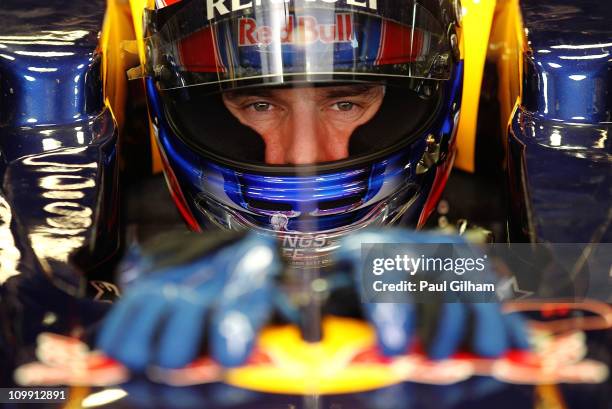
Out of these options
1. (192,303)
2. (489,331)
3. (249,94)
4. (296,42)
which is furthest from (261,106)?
(489,331)

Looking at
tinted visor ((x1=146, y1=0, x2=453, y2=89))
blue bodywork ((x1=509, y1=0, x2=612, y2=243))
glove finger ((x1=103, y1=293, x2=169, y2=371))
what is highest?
tinted visor ((x1=146, y1=0, x2=453, y2=89))

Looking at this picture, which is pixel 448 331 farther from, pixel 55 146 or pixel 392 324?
pixel 55 146

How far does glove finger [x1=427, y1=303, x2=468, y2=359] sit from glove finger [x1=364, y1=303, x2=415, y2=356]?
0.08 ft

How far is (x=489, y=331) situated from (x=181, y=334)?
0.94 ft

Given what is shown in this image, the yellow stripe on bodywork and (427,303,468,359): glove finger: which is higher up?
the yellow stripe on bodywork

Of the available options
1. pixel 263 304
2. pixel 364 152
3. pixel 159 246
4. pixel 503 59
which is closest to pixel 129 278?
pixel 159 246

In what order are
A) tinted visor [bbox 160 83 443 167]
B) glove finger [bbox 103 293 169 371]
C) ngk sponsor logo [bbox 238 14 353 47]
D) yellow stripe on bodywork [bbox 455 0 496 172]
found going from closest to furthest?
glove finger [bbox 103 293 169 371]
ngk sponsor logo [bbox 238 14 353 47]
tinted visor [bbox 160 83 443 167]
yellow stripe on bodywork [bbox 455 0 496 172]

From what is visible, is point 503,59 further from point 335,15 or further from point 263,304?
point 263,304

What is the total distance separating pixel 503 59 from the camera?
119cm

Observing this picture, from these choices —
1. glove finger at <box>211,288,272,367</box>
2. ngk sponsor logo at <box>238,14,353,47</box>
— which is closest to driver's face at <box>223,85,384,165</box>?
ngk sponsor logo at <box>238,14,353,47</box>

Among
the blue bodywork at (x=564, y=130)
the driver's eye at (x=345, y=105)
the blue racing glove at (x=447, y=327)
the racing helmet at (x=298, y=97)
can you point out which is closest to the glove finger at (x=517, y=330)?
Result: the blue racing glove at (x=447, y=327)

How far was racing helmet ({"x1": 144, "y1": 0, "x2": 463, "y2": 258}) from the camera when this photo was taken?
2.87 ft

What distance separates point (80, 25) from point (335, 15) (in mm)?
373

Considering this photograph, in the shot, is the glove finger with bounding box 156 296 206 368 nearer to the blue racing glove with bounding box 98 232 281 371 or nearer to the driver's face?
the blue racing glove with bounding box 98 232 281 371
